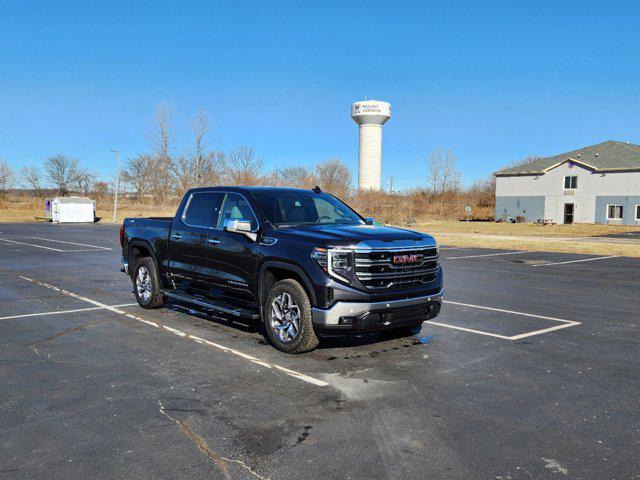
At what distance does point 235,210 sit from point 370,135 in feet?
364

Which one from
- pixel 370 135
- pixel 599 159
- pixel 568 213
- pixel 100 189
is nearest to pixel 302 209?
pixel 568 213

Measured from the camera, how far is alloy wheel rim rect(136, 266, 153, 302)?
29.2 ft

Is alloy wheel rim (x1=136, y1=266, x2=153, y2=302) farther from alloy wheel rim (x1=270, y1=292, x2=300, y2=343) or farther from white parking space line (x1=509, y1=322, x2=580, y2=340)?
white parking space line (x1=509, y1=322, x2=580, y2=340)

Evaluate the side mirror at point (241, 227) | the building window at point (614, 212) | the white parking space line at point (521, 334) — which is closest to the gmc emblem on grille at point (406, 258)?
the side mirror at point (241, 227)

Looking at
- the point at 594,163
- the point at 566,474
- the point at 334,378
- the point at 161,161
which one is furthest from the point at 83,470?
the point at 594,163

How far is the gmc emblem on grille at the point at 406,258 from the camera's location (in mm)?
6168

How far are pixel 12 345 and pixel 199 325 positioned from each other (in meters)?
2.33

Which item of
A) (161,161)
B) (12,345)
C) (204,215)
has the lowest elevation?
(12,345)

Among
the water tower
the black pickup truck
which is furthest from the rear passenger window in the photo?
the water tower

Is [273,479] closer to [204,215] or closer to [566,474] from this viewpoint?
[566,474]

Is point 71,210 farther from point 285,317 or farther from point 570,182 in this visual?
point 570,182

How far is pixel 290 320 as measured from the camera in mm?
6371

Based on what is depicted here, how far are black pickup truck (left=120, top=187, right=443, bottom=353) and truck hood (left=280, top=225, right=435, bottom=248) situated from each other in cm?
1

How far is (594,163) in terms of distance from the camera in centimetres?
5819
